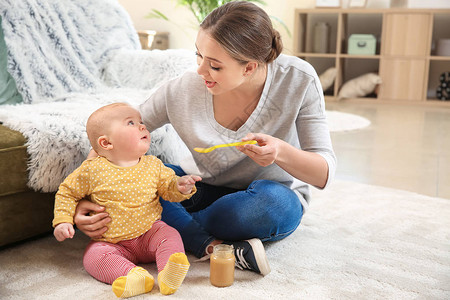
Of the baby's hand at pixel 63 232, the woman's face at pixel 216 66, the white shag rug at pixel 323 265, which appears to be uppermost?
the woman's face at pixel 216 66

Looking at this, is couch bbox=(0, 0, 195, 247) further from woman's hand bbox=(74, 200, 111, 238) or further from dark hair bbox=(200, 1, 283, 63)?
dark hair bbox=(200, 1, 283, 63)

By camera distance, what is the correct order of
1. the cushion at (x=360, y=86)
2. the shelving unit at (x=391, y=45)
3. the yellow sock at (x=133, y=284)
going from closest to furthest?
the yellow sock at (x=133, y=284), the shelving unit at (x=391, y=45), the cushion at (x=360, y=86)

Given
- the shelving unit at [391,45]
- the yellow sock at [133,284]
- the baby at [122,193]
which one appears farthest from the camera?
the shelving unit at [391,45]

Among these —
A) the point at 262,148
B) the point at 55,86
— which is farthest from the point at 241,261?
the point at 55,86

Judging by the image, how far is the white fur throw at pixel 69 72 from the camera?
134 cm

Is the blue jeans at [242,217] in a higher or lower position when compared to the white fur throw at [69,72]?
lower

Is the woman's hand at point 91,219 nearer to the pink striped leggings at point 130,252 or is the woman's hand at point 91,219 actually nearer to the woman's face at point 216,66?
the pink striped leggings at point 130,252

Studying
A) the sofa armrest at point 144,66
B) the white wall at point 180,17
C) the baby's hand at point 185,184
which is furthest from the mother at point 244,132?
the white wall at point 180,17

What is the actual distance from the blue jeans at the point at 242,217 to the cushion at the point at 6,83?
29.4 inches

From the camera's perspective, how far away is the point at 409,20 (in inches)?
171

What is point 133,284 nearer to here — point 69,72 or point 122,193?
point 122,193

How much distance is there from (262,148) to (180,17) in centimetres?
435

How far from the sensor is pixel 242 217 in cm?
126

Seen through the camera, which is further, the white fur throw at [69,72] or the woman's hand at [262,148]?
the white fur throw at [69,72]
